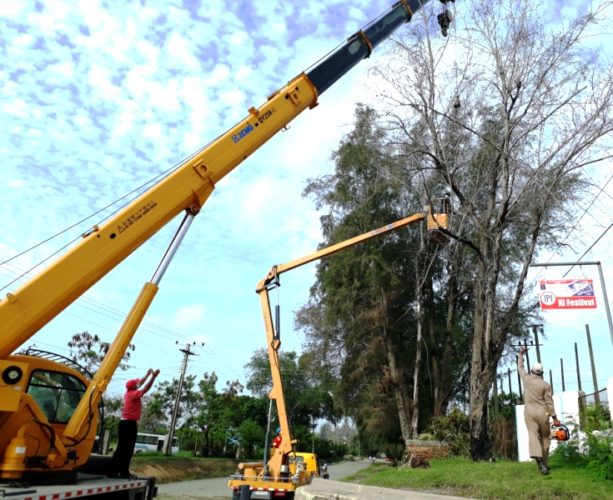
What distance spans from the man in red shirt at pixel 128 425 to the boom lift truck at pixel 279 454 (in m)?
4.86

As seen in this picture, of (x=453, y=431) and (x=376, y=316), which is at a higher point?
(x=376, y=316)

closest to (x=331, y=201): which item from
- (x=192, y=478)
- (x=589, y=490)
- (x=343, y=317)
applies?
(x=343, y=317)

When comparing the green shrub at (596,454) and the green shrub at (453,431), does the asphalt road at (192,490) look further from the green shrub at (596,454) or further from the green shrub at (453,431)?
the green shrub at (596,454)

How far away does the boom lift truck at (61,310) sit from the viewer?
582cm

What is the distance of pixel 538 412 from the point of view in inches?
346

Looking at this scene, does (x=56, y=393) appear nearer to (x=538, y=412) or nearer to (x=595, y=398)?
(x=538, y=412)

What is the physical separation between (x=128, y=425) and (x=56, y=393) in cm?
137

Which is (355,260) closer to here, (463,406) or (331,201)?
(331,201)

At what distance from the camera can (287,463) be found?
13.5 meters

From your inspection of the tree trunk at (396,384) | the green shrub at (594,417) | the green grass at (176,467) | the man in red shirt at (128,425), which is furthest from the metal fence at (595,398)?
the green grass at (176,467)

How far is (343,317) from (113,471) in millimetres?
19171

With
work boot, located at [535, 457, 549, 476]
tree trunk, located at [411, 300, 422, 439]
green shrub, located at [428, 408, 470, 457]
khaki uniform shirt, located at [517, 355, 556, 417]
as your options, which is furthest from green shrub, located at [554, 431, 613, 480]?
tree trunk, located at [411, 300, 422, 439]

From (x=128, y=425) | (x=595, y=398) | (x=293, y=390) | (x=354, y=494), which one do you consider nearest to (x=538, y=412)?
(x=354, y=494)

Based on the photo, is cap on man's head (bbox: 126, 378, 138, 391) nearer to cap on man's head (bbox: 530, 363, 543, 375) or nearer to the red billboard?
cap on man's head (bbox: 530, 363, 543, 375)
